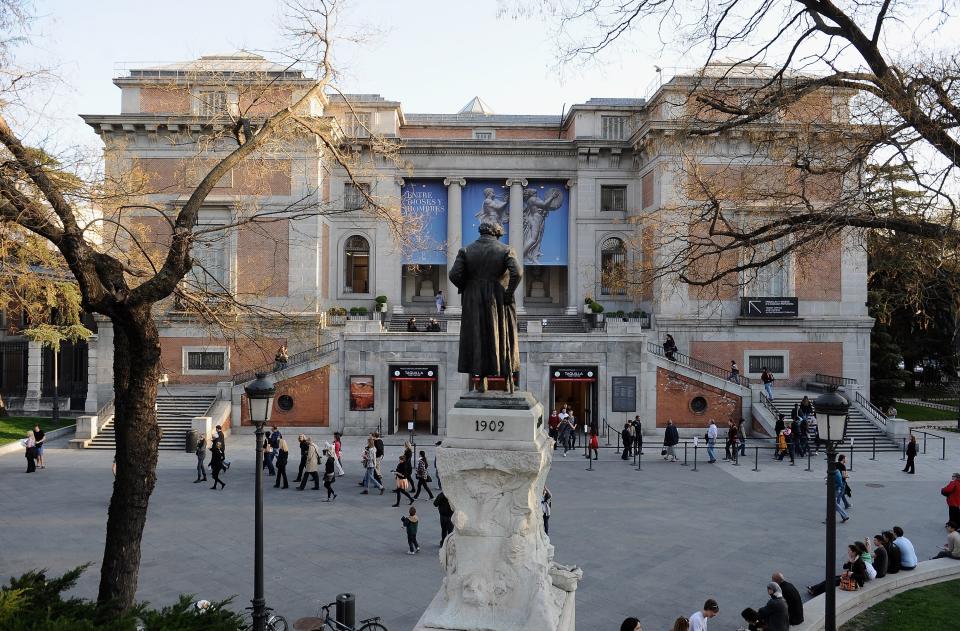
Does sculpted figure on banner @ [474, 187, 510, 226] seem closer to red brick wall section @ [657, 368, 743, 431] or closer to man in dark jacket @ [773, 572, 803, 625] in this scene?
red brick wall section @ [657, 368, 743, 431]

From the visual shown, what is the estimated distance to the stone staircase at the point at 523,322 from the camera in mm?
34781

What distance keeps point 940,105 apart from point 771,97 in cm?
259

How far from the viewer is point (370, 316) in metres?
35.4

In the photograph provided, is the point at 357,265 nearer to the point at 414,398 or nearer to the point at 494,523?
the point at 414,398

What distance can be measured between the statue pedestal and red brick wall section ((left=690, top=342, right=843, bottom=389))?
1097 inches

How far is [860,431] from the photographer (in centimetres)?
2780

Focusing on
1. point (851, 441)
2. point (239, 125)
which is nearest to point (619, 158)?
point (851, 441)

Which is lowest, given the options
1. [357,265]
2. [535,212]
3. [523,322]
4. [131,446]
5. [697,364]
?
[697,364]

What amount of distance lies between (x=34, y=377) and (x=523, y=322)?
25.4 meters

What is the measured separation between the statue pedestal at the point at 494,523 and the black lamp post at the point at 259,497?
11.8 ft

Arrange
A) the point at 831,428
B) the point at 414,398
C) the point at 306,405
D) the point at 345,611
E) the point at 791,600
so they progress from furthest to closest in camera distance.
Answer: the point at 414,398
the point at 306,405
the point at 791,600
the point at 345,611
the point at 831,428

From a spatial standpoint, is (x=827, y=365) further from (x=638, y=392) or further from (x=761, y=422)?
(x=638, y=392)

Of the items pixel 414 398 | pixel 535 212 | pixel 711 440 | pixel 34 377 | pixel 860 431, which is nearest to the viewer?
pixel 711 440

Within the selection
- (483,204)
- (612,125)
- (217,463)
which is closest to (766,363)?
(612,125)
